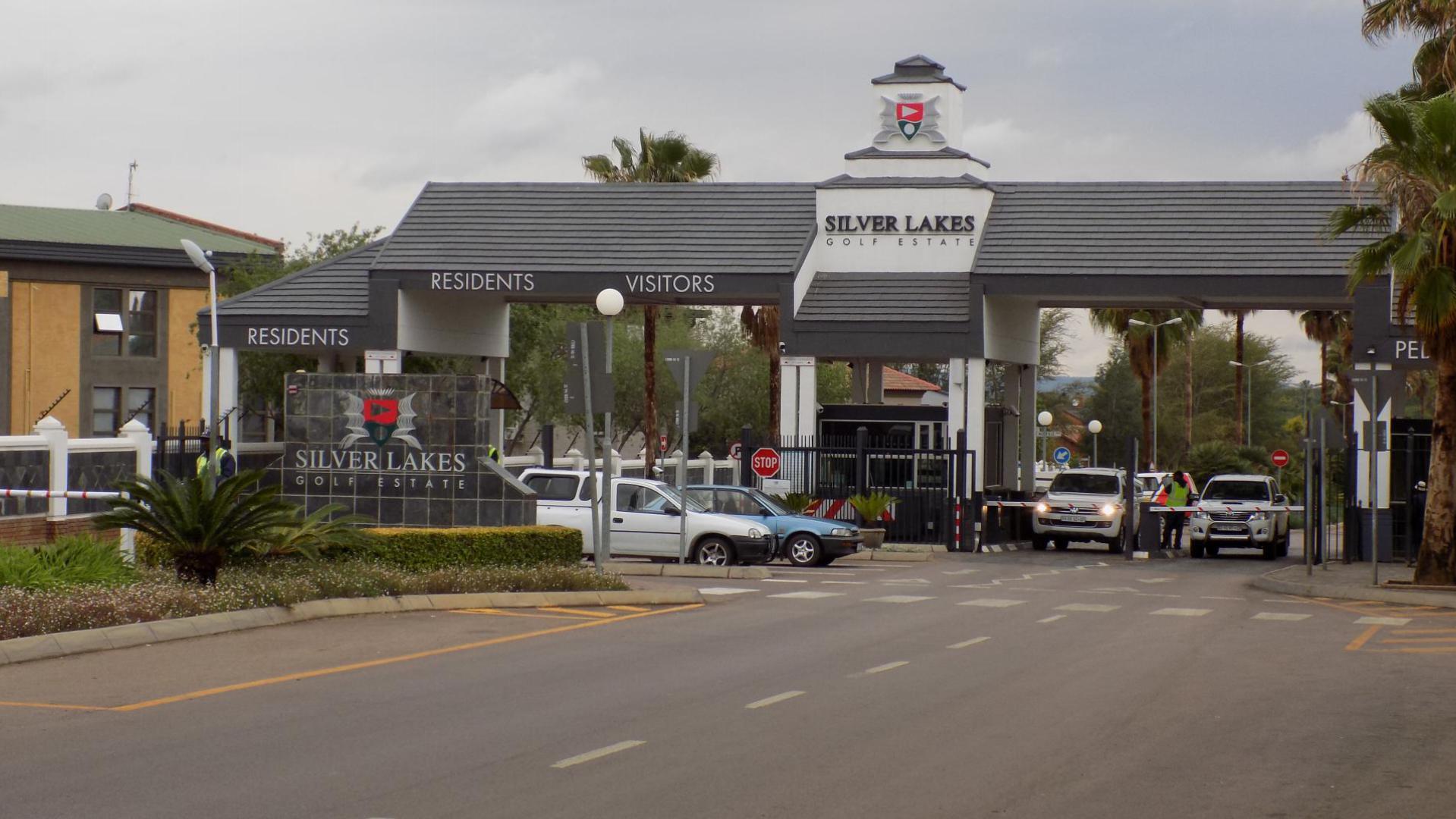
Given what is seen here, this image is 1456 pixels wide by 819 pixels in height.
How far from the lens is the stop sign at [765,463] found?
33.7 meters

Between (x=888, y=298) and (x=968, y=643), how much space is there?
19.9 m

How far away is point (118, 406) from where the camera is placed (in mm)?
48406

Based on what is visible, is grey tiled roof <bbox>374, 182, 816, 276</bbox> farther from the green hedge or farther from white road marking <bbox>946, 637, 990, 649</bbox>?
white road marking <bbox>946, 637, 990, 649</bbox>

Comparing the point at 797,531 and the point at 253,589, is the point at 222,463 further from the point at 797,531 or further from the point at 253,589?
the point at 253,589

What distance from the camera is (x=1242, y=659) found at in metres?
15.3

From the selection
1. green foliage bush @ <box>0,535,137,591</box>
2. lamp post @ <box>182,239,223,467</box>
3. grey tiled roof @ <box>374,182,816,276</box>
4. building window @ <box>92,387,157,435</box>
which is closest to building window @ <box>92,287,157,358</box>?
building window @ <box>92,387,157,435</box>

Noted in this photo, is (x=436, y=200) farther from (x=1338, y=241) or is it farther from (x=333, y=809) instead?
(x=333, y=809)

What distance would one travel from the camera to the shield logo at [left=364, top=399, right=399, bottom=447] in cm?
2188

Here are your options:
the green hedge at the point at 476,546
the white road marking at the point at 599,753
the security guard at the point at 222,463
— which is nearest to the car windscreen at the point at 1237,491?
the green hedge at the point at 476,546

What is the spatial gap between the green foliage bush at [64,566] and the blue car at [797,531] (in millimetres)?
11539

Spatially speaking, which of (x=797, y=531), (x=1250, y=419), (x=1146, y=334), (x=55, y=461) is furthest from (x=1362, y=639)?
(x=1250, y=419)

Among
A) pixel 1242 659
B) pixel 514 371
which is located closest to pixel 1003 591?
pixel 1242 659

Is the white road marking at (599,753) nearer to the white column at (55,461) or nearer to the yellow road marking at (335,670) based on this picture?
the yellow road marking at (335,670)

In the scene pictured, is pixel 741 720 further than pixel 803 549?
No
